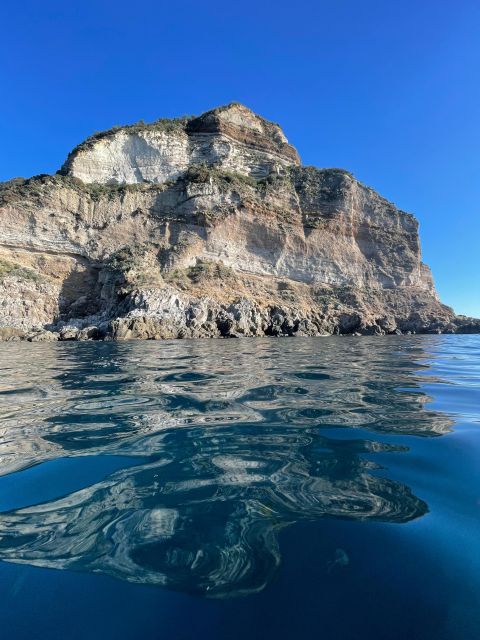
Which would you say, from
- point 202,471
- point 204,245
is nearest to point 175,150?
point 204,245

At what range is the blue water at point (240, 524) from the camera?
1.21 metres

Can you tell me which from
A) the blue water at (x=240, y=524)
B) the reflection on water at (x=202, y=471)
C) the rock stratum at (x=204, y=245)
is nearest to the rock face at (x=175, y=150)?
the rock stratum at (x=204, y=245)

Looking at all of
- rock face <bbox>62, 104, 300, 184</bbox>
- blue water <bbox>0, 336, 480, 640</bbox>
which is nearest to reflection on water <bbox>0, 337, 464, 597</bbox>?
blue water <bbox>0, 336, 480, 640</bbox>

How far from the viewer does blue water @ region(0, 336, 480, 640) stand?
1208 mm

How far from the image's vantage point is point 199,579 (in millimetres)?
1367

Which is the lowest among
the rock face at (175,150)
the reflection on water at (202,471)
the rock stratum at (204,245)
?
the reflection on water at (202,471)

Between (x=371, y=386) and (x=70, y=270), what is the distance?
32.2 m

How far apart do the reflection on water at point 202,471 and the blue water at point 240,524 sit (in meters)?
0.01

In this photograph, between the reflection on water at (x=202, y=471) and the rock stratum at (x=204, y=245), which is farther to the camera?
the rock stratum at (x=204, y=245)

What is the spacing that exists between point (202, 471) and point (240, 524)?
2.14 ft

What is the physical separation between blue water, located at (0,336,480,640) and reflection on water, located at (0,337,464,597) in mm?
10

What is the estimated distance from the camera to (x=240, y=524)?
1717mm

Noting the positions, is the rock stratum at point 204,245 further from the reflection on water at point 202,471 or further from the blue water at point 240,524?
the blue water at point 240,524

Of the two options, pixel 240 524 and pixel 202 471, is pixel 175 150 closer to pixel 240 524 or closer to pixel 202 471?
pixel 202 471
